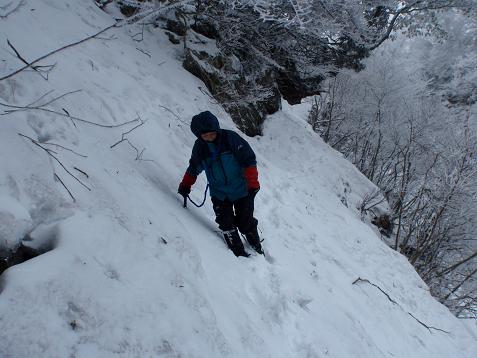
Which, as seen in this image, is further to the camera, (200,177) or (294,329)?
(200,177)

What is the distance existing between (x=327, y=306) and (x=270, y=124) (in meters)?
7.01

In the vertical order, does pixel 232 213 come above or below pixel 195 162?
below

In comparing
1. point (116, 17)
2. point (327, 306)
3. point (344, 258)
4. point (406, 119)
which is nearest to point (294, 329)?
point (327, 306)

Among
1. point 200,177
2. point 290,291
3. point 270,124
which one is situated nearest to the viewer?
point 290,291

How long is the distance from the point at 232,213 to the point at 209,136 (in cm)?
96

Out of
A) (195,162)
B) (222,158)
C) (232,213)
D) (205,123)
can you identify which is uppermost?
(205,123)

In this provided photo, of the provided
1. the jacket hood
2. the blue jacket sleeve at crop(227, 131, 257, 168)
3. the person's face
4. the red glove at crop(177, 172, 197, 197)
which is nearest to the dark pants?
the red glove at crop(177, 172, 197, 197)

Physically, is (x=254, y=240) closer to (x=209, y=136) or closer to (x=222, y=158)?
(x=222, y=158)

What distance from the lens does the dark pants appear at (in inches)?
160

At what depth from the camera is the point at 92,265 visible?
2.28m

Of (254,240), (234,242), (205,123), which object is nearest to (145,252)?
(205,123)

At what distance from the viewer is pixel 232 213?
13.7 feet

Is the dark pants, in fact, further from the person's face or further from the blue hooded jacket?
the person's face

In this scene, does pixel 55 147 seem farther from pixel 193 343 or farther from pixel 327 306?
pixel 327 306
